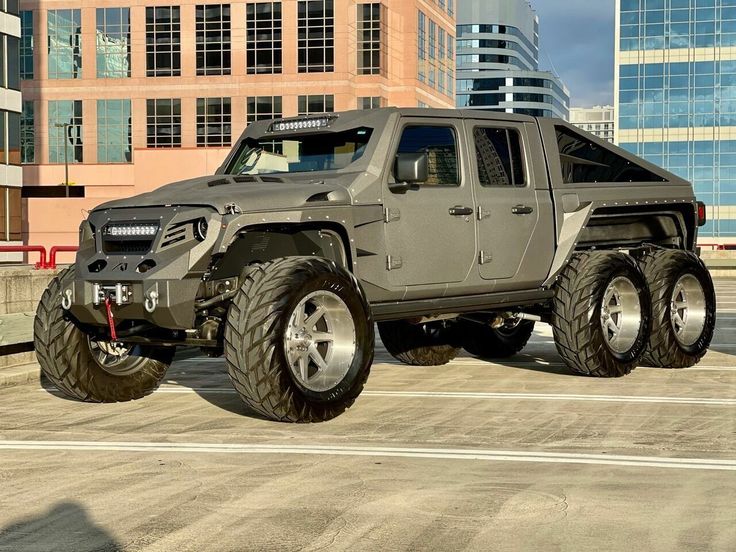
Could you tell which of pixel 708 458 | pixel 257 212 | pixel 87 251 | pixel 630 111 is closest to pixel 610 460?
pixel 708 458

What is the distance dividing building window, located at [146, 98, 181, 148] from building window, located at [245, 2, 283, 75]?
5.66 meters

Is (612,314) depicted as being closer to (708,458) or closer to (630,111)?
(708,458)

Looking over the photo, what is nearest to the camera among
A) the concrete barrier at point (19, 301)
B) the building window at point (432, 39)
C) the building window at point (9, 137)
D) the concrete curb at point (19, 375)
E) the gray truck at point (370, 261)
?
the gray truck at point (370, 261)

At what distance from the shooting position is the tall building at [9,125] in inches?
2422

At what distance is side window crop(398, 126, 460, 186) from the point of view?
32.1ft

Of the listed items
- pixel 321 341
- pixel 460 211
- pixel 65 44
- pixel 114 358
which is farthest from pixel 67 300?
pixel 65 44

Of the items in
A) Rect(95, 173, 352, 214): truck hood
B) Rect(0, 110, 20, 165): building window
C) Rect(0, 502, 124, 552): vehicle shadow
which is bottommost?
Rect(0, 502, 124, 552): vehicle shadow

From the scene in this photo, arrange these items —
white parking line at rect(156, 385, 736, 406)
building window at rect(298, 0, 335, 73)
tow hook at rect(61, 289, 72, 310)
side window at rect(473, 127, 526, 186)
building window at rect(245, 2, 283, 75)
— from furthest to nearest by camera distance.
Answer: building window at rect(245, 2, 283, 75), building window at rect(298, 0, 335, 73), side window at rect(473, 127, 526, 186), white parking line at rect(156, 385, 736, 406), tow hook at rect(61, 289, 72, 310)

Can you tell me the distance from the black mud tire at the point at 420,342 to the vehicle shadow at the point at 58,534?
6.76 meters

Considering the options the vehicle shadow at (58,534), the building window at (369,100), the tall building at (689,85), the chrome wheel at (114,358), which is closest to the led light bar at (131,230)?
the chrome wheel at (114,358)

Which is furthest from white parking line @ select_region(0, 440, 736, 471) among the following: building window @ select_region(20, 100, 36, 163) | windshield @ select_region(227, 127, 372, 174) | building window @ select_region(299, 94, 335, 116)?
building window @ select_region(20, 100, 36, 163)

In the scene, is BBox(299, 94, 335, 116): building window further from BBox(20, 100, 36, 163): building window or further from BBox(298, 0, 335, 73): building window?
BBox(20, 100, 36, 163): building window

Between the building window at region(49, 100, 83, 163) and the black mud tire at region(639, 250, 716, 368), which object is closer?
the black mud tire at region(639, 250, 716, 368)

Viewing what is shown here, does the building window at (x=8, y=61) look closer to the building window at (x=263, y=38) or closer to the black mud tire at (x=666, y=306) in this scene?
the building window at (x=263, y=38)
